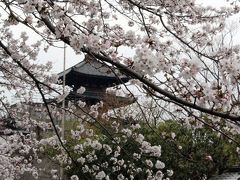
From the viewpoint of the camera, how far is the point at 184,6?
15.1 feet

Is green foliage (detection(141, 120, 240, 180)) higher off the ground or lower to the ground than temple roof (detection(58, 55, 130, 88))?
lower

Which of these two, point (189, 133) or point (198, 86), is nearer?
point (198, 86)

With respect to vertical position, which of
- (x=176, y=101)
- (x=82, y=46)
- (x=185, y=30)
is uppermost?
(x=185, y=30)

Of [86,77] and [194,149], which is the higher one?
[86,77]

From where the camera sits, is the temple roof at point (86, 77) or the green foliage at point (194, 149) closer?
the green foliage at point (194, 149)

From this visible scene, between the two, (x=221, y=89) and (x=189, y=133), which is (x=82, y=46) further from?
(x=189, y=133)

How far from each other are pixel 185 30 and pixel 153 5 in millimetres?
710

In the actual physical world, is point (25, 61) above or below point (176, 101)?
above

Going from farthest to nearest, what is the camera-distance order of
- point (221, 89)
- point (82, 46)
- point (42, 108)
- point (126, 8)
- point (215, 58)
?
1. point (42, 108)
2. point (126, 8)
3. point (215, 58)
4. point (82, 46)
5. point (221, 89)

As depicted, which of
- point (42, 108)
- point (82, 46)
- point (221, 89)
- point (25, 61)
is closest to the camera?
point (221, 89)

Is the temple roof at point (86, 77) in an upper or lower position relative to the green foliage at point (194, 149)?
upper

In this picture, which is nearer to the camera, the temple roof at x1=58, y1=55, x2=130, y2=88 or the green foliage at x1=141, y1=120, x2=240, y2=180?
the green foliage at x1=141, y1=120, x2=240, y2=180

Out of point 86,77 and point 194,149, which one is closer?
point 194,149

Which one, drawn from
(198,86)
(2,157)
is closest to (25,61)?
(198,86)
